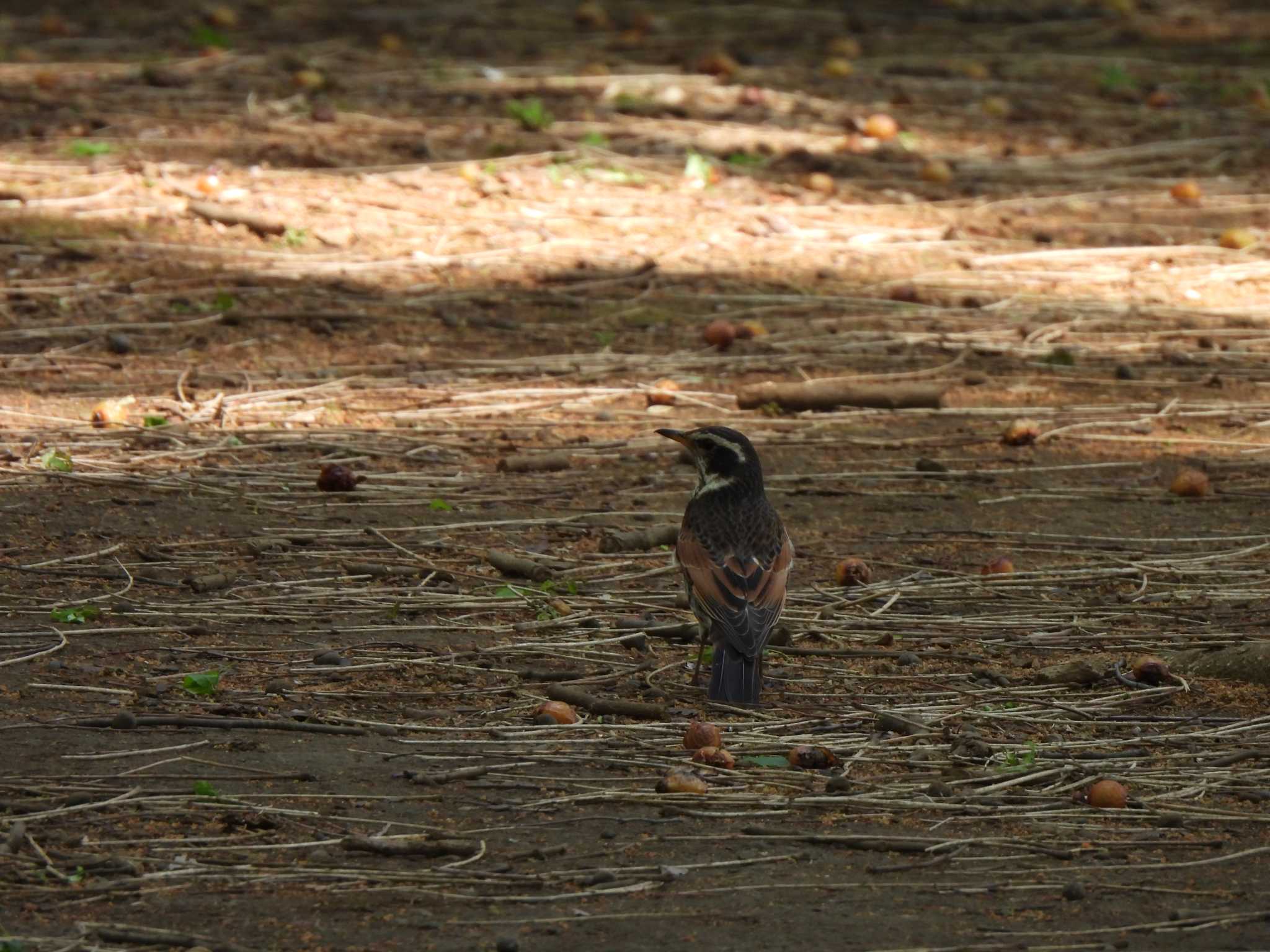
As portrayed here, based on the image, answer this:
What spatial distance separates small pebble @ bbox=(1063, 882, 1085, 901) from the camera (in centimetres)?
397

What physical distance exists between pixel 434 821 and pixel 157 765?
2.34 ft

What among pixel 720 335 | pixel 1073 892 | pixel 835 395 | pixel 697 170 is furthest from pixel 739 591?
pixel 697 170

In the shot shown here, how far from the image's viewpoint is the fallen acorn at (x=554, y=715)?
199 inches

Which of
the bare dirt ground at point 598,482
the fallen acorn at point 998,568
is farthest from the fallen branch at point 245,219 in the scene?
the fallen acorn at point 998,568

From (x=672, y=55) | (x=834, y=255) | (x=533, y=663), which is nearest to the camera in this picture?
(x=533, y=663)

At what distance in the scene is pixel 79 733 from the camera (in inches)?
185

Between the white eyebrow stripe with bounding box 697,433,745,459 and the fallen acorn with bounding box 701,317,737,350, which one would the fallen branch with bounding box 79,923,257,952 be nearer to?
the white eyebrow stripe with bounding box 697,433,745,459

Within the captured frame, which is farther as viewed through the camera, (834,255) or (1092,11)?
(1092,11)

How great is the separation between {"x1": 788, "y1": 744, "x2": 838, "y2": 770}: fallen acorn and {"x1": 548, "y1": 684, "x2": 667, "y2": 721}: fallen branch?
0.51 meters

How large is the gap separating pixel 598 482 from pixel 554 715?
264 centimetres

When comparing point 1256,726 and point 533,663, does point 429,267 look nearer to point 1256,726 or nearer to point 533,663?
point 533,663

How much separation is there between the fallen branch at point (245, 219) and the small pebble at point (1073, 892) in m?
7.65

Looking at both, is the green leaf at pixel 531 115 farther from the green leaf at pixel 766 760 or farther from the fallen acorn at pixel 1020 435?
the green leaf at pixel 766 760

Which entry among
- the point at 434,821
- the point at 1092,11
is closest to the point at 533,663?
the point at 434,821
